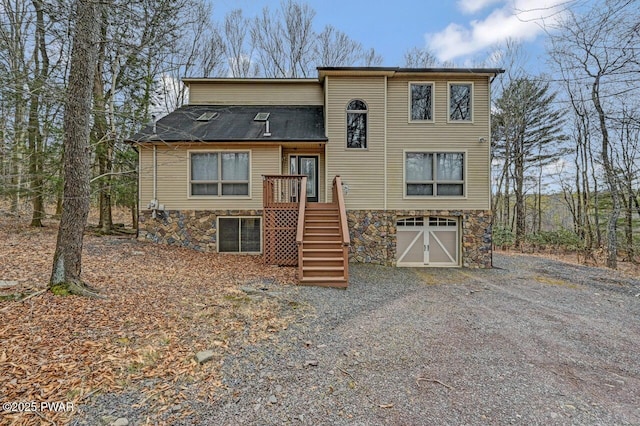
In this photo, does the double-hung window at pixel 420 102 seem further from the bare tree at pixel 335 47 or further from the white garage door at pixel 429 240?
the bare tree at pixel 335 47

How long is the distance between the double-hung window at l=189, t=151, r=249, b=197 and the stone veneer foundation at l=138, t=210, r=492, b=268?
683 mm

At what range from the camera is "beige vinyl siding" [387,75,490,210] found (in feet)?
33.9

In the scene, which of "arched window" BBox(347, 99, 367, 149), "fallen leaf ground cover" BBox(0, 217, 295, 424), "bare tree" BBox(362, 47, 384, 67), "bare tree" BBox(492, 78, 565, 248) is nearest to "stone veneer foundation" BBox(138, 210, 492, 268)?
"arched window" BBox(347, 99, 367, 149)

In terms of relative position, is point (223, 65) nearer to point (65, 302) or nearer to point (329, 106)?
point (329, 106)

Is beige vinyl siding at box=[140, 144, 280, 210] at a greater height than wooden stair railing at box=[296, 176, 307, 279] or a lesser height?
greater

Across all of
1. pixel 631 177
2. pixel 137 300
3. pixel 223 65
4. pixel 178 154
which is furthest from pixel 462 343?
pixel 223 65

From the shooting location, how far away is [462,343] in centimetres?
423

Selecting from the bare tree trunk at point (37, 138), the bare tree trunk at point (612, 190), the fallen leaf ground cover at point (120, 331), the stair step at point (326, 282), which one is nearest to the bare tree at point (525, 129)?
the bare tree trunk at point (612, 190)

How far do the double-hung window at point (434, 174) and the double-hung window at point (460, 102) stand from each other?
1.26m

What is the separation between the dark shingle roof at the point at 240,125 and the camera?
10.1m

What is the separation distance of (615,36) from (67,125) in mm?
7474

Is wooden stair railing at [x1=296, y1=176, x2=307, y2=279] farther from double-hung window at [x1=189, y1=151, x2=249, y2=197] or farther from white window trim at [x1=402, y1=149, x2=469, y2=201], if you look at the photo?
white window trim at [x1=402, y1=149, x2=469, y2=201]

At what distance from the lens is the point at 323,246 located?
26.7 ft

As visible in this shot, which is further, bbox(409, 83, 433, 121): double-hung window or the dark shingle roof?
bbox(409, 83, 433, 121): double-hung window
